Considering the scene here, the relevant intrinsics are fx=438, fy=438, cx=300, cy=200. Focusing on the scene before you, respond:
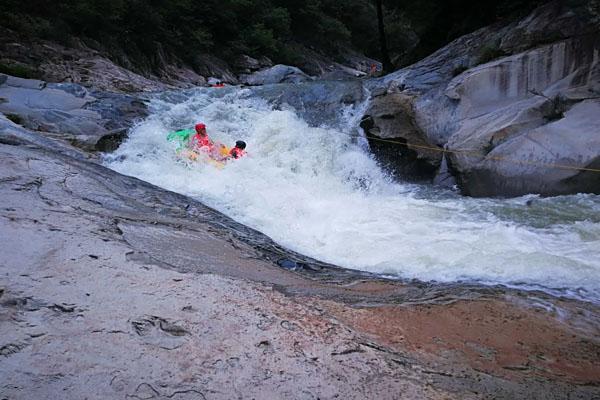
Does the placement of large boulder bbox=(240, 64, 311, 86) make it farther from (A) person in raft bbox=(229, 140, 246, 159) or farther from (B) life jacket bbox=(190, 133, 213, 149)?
(B) life jacket bbox=(190, 133, 213, 149)

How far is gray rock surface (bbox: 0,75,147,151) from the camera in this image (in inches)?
305

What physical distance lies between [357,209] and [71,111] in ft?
19.5

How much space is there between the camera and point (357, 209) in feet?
22.3

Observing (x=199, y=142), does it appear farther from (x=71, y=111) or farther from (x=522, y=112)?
(x=522, y=112)

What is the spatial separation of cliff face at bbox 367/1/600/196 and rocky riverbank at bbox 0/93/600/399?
12.6 ft

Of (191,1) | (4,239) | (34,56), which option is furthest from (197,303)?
(191,1)

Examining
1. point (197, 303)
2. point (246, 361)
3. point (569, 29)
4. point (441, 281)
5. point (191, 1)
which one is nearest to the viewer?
point (246, 361)

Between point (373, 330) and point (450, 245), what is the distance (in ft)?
8.35

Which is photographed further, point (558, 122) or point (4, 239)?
point (558, 122)

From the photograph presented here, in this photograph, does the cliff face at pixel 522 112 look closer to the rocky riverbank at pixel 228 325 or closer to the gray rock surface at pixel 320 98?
the gray rock surface at pixel 320 98

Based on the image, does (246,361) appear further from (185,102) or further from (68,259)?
(185,102)

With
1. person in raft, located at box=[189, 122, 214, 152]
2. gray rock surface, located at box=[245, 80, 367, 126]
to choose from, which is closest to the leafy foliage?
gray rock surface, located at box=[245, 80, 367, 126]

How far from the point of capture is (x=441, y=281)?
3.96 m

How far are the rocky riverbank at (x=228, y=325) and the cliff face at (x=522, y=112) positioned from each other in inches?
152
